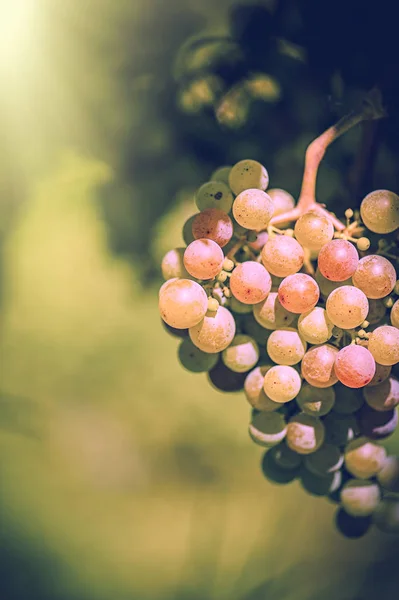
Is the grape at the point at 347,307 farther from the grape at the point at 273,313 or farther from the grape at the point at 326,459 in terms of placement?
the grape at the point at 326,459

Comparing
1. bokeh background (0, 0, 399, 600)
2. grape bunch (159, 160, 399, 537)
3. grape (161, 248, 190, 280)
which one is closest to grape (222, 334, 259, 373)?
grape bunch (159, 160, 399, 537)

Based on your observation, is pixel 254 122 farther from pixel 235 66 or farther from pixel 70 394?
pixel 70 394

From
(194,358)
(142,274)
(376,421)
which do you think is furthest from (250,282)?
(142,274)

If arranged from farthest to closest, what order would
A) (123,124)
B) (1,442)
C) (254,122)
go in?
(1,442), (123,124), (254,122)

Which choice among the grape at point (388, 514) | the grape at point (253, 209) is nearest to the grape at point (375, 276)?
the grape at point (253, 209)

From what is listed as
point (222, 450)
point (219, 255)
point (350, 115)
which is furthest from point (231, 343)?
point (222, 450)
